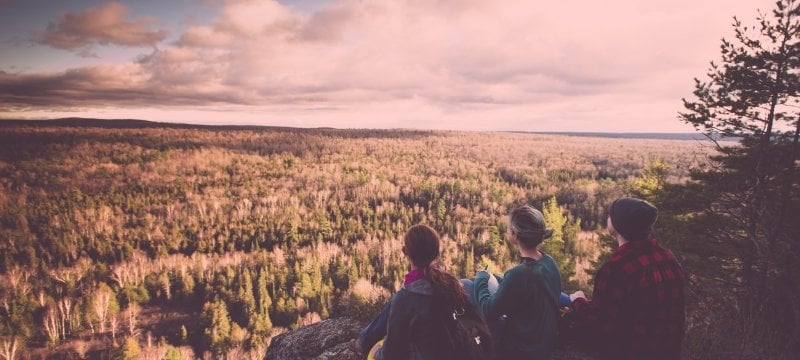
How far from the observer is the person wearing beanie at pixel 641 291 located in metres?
3.86

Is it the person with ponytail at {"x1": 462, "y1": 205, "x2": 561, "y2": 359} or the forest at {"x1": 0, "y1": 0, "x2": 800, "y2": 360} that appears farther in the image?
the forest at {"x1": 0, "y1": 0, "x2": 800, "y2": 360}

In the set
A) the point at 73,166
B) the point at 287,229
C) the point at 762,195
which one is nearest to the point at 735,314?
the point at 762,195

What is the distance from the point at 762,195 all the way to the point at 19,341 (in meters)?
71.9

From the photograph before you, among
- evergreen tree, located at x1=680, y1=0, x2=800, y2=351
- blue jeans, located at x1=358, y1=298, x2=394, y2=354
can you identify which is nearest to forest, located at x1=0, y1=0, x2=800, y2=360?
evergreen tree, located at x1=680, y1=0, x2=800, y2=351

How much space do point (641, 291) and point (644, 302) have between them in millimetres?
124

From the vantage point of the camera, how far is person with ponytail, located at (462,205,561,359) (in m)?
4.07

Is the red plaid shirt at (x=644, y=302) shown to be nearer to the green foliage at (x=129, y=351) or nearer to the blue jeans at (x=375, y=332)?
the blue jeans at (x=375, y=332)

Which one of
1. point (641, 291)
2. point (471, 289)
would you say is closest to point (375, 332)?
point (471, 289)

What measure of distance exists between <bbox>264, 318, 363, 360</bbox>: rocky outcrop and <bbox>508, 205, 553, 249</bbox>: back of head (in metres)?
4.36

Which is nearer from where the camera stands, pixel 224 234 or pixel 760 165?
pixel 760 165

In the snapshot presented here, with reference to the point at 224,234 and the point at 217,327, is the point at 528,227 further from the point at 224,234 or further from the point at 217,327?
the point at 224,234

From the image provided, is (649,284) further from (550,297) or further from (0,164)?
(0,164)

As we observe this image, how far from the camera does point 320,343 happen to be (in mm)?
7621

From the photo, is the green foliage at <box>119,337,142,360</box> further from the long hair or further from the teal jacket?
the long hair
